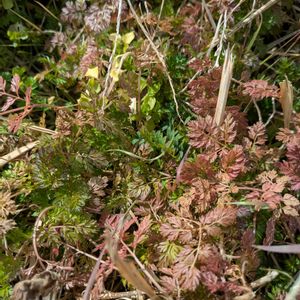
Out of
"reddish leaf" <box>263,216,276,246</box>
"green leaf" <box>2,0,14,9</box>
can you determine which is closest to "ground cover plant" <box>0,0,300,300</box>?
"reddish leaf" <box>263,216,276,246</box>

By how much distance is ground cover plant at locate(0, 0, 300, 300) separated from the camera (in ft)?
5.22

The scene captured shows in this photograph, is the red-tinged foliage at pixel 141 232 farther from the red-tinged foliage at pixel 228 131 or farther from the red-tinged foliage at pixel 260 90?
the red-tinged foliage at pixel 260 90

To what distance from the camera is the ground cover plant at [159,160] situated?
1591mm

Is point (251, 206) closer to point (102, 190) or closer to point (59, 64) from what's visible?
point (102, 190)

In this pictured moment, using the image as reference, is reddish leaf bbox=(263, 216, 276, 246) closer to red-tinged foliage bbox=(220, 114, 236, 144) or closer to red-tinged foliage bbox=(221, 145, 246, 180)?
red-tinged foliage bbox=(221, 145, 246, 180)

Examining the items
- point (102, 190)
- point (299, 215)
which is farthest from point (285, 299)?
point (102, 190)

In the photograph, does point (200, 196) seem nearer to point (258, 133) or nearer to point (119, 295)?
point (258, 133)

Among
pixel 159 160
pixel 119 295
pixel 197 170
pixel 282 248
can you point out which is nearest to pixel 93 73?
pixel 159 160

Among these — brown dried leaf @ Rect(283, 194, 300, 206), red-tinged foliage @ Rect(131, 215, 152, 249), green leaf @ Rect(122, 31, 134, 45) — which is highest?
green leaf @ Rect(122, 31, 134, 45)

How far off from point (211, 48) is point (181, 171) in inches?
19.1

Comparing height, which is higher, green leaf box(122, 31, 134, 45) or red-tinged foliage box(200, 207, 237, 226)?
green leaf box(122, 31, 134, 45)

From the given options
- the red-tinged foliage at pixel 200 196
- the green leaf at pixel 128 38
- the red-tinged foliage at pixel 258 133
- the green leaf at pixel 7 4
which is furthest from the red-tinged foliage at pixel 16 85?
the red-tinged foliage at pixel 258 133

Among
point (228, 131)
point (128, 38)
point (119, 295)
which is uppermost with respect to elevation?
point (128, 38)

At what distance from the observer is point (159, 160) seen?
1.83 m
